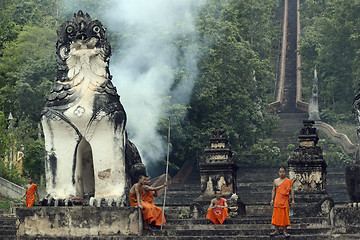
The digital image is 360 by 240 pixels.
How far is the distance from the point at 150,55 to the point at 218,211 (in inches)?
613

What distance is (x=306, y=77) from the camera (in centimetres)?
4809

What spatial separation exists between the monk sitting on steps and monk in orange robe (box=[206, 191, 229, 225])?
90.7 inches

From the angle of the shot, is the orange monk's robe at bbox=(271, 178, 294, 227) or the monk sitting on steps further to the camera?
the monk sitting on steps

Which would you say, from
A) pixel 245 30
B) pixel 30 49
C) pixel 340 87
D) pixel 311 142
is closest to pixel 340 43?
pixel 340 87

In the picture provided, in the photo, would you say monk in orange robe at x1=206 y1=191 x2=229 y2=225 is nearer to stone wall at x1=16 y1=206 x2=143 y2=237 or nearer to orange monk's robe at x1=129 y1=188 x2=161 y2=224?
orange monk's robe at x1=129 y1=188 x2=161 y2=224

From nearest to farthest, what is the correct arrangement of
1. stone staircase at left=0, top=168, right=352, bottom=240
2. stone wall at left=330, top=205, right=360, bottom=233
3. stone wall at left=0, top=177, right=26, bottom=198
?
1. stone wall at left=330, top=205, right=360, bottom=233
2. stone staircase at left=0, top=168, right=352, bottom=240
3. stone wall at left=0, top=177, right=26, bottom=198

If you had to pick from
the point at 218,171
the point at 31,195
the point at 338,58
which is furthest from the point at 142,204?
the point at 338,58

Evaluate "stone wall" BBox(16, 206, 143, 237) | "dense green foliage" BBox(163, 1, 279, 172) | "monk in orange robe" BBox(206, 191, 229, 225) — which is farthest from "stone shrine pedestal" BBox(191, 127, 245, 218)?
"dense green foliage" BBox(163, 1, 279, 172)

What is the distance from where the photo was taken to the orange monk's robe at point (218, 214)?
17.9m

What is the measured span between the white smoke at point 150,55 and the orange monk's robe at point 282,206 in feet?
51.9

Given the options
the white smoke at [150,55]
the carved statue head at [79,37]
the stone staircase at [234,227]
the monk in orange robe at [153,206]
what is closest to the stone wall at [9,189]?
the white smoke at [150,55]

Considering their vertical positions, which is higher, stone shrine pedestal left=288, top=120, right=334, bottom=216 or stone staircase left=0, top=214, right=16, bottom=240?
stone shrine pedestal left=288, top=120, right=334, bottom=216

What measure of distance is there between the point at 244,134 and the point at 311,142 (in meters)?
12.7

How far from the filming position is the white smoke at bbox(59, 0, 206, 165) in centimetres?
3169
